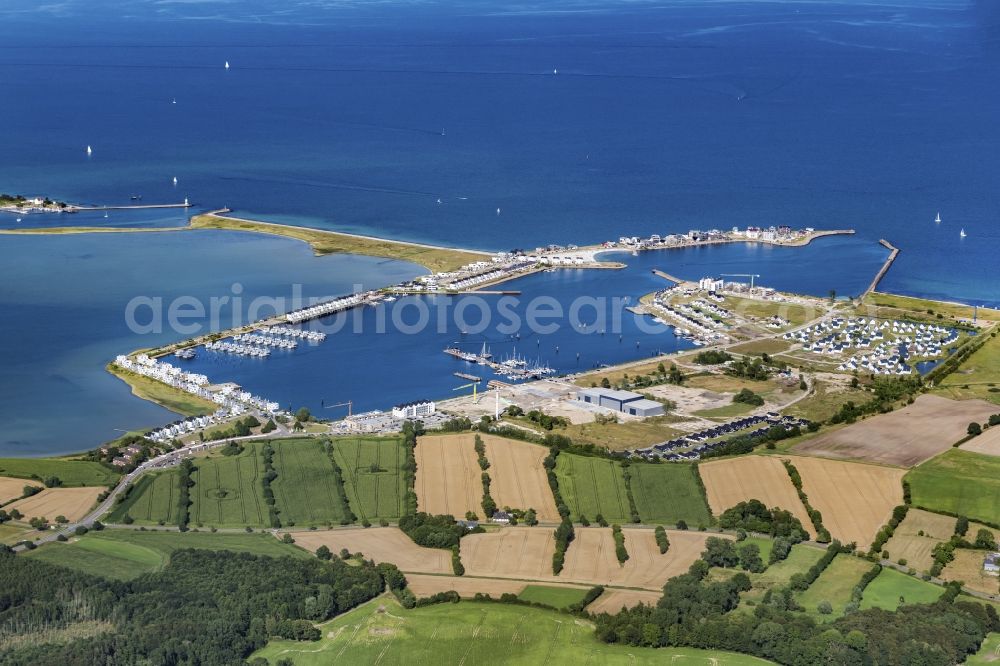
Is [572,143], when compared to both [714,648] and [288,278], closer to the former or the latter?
[288,278]

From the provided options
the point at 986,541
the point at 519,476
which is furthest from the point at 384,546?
the point at 986,541

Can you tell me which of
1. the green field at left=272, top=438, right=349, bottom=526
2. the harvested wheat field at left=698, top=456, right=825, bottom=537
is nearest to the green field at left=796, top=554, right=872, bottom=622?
the harvested wheat field at left=698, top=456, right=825, bottom=537

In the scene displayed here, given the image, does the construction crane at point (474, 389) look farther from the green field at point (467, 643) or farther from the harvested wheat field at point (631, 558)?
the green field at point (467, 643)

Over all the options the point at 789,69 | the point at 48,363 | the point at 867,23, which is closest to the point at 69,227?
the point at 48,363

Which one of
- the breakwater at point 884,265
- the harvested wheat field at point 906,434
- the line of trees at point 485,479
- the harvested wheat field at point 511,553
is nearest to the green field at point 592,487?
the harvested wheat field at point 511,553

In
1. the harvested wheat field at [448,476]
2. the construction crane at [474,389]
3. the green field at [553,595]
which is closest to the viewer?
the green field at [553,595]

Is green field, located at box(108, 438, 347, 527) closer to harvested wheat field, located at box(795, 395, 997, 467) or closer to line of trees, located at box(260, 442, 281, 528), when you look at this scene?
line of trees, located at box(260, 442, 281, 528)
